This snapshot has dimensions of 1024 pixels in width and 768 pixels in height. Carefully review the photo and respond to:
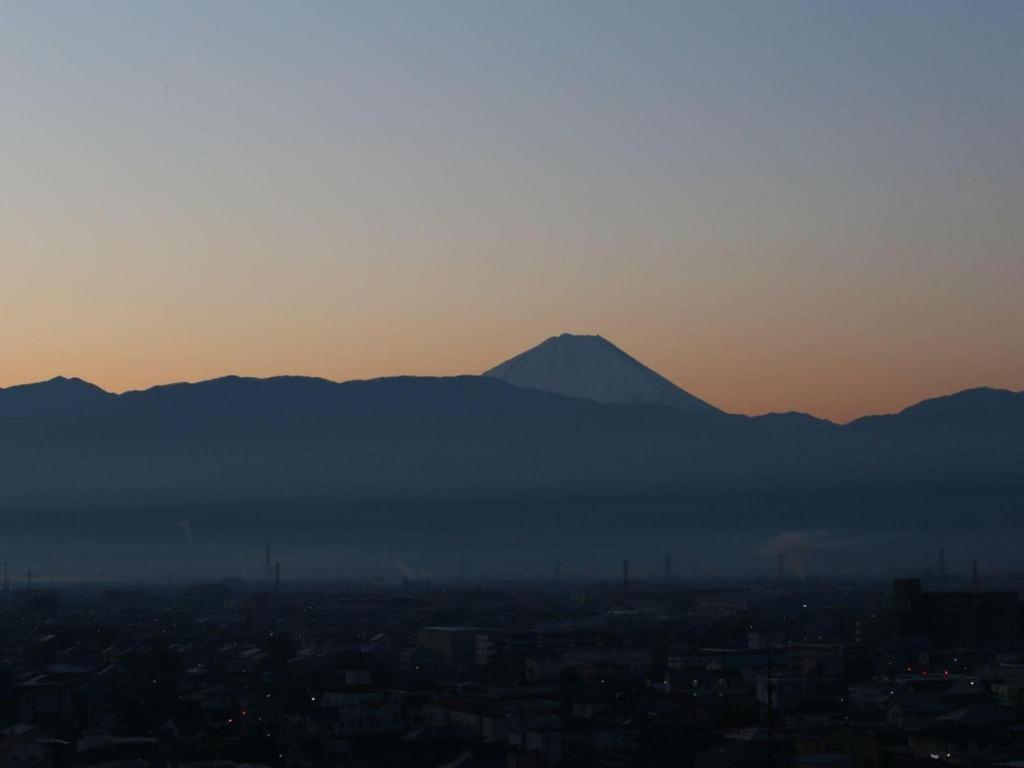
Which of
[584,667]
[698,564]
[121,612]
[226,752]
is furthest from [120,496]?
[226,752]

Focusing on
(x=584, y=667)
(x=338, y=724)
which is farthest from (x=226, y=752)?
(x=584, y=667)

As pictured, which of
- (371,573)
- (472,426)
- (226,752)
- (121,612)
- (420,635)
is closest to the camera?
(226,752)

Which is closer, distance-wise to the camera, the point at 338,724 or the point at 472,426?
the point at 338,724

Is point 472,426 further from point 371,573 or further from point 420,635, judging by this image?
point 420,635

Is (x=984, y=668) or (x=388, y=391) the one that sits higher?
(x=388, y=391)

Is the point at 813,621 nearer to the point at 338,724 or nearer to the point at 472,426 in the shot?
the point at 338,724

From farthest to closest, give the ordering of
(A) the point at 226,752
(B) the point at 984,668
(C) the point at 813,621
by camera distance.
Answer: (C) the point at 813,621 < (B) the point at 984,668 < (A) the point at 226,752
